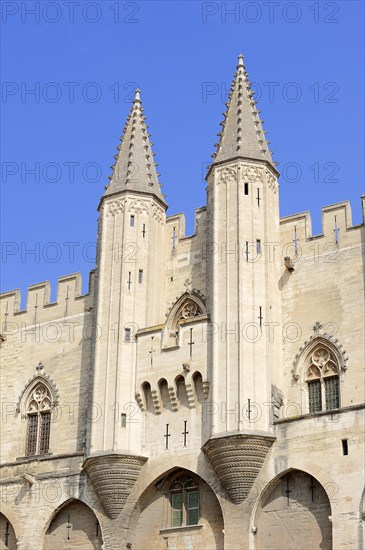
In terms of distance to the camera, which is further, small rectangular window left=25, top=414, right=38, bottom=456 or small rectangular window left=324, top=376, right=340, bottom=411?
small rectangular window left=25, top=414, right=38, bottom=456

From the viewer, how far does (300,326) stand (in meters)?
29.0

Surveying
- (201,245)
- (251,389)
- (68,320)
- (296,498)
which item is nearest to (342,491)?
(296,498)

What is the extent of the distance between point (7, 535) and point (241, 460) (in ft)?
26.3

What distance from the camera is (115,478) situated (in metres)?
28.2

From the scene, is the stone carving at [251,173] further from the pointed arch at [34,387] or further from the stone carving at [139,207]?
the pointed arch at [34,387]

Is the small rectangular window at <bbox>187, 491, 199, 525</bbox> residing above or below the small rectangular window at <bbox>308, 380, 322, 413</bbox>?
below

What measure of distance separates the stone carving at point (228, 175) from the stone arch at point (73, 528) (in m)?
9.50

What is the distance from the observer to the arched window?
105ft

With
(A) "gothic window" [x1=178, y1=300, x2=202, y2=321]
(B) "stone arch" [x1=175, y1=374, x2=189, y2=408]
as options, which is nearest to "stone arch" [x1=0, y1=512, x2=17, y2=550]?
(B) "stone arch" [x1=175, y1=374, x2=189, y2=408]

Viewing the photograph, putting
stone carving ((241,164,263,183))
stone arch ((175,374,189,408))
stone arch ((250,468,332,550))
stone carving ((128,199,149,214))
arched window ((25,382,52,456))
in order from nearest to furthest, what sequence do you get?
stone arch ((250,468,332,550)), stone arch ((175,374,189,408)), stone carving ((241,164,263,183)), stone carving ((128,199,149,214)), arched window ((25,382,52,456))

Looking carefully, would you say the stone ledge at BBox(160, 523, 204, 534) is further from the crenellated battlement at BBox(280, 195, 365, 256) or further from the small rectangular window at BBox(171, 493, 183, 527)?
the crenellated battlement at BBox(280, 195, 365, 256)

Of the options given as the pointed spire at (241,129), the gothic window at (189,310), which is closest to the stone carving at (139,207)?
the pointed spire at (241,129)

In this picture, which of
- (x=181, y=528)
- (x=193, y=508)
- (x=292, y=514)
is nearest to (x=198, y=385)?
(x=193, y=508)

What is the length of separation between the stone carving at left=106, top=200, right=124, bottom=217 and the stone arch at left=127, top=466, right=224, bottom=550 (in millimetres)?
7942
